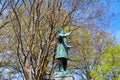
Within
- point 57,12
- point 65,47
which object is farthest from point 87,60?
point 65,47

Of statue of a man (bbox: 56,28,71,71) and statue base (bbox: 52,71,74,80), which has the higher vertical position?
statue of a man (bbox: 56,28,71,71)

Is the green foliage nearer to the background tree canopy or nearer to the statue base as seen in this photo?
the background tree canopy

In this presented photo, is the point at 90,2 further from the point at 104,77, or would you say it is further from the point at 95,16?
the point at 104,77

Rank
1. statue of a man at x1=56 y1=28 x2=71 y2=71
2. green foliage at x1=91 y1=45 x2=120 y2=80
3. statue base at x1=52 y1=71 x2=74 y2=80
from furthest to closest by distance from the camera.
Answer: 1. green foliage at x1=91 y1=45 x2=120 y2=80
2. statue of a man at x1=56 y1=28 x2=71 y2=71
3. statue base at x1=52 y1=71 x2=74 y2=80

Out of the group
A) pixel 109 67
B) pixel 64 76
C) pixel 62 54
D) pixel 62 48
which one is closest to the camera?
pixel 64 76

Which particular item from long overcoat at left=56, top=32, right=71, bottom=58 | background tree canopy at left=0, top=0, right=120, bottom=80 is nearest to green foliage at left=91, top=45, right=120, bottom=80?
background tree canopy at left=0, top=0, right=120, bottom=80

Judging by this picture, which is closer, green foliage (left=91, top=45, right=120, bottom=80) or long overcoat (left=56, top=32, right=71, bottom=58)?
long overcoat (left=56, top=32, right=71, bottom=58)

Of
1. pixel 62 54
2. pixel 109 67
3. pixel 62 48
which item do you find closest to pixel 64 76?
pixel 62 54

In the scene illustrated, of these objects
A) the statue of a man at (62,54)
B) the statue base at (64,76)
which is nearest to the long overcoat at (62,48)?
the statue of a man at (62,54)

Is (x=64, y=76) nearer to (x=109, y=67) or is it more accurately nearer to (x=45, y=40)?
(x=45, y=40)

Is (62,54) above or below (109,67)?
below

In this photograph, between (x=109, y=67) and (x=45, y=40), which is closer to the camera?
(x=45, y=40)

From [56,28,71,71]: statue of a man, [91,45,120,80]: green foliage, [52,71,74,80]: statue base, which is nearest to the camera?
[52,71,74,80]: statue base

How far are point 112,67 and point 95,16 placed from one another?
29.5ft
